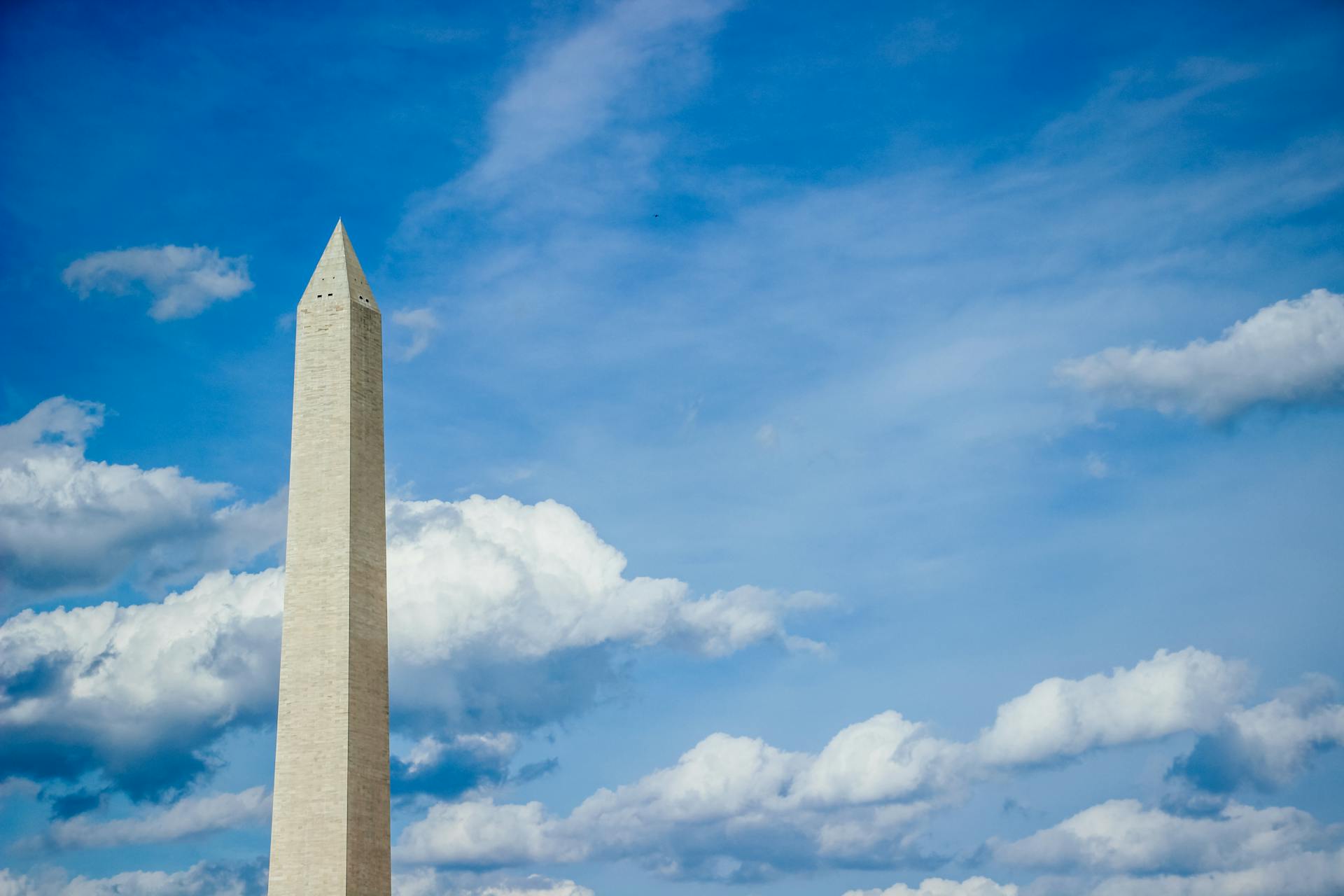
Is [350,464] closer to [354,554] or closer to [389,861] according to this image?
[354,554]

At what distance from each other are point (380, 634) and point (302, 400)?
25.7 feet

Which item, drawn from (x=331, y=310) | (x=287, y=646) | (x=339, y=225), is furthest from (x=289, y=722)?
(x=339, y=225)

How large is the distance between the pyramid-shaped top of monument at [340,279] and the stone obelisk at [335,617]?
0.06 m

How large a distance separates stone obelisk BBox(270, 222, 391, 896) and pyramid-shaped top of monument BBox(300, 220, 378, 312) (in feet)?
0.21

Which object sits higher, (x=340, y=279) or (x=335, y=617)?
(x=340, y=279)

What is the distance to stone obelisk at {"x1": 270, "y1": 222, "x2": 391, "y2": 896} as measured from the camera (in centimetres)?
4278

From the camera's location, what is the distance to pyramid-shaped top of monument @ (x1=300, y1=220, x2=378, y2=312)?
48.1 m

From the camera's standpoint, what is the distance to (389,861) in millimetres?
44812

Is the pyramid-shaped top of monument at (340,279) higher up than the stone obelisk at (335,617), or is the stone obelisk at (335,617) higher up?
the pyramid-shaped top of monument at (340,279)

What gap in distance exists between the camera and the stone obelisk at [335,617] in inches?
1684

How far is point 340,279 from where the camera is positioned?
4834cm

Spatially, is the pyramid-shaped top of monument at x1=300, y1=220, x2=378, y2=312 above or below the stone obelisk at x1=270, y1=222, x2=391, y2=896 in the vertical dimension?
above

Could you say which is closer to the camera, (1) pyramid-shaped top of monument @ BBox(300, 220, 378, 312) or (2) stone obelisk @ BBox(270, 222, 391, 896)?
(2) stone obelisk @ BBox(270, 222, 391, 896)

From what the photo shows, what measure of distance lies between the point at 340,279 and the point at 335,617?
1125cm
